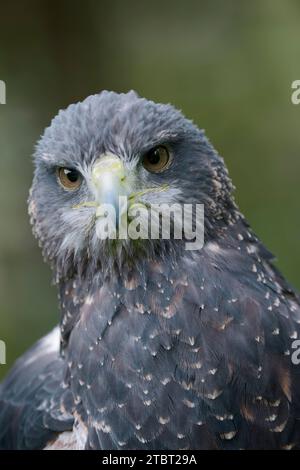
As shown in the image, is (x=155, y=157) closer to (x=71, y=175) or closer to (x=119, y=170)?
(x=119, y=170)

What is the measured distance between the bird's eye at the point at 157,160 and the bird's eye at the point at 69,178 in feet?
0.98

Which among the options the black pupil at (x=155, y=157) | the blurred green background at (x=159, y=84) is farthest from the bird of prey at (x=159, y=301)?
the blurred green background at (x=159, y=84)

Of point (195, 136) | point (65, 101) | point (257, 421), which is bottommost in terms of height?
point (257, 421)

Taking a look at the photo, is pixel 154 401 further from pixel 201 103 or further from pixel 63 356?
pixel 201 103

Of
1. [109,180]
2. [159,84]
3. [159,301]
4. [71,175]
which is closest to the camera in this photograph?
[109,180]

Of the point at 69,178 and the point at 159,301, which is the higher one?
the point at 69,178

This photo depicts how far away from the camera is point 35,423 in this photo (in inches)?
155

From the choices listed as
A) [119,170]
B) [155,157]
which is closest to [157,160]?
[155,157]

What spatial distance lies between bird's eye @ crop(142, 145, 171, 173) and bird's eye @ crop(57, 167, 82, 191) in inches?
11.8

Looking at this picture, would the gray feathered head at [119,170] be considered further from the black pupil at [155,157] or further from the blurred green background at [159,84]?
the blurred green background at [159,84]

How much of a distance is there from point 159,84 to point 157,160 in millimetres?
4381

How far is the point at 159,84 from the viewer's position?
7.66 meters
